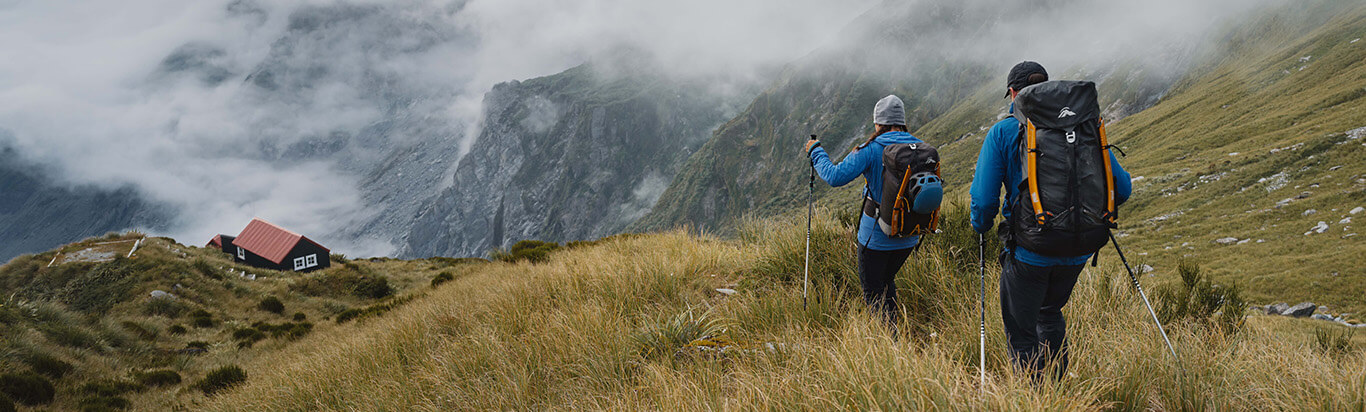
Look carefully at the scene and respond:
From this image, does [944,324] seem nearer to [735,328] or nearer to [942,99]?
[735,328]

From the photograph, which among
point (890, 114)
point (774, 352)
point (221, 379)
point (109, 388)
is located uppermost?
point (890, 114)

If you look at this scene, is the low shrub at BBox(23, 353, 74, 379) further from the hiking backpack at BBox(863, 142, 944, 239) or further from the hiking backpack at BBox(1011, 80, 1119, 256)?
the hiking backpack at BBox(1011, 80, 1119, 256)

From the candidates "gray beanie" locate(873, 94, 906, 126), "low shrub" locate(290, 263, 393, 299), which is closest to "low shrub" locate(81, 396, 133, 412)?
"gray beanie" locate(873, 94, 906, 126)

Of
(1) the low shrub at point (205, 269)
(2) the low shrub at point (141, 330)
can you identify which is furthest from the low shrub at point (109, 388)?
(1) the low shrub at point (205, 269)

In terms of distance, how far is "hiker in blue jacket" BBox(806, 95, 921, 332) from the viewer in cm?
396

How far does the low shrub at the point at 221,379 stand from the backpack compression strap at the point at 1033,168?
1257 cm

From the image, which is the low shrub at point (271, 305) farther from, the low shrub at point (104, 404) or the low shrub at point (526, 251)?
the low shrub at point (104, 404)

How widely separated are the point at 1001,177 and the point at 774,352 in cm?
Result: 178

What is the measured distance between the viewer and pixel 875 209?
3969 millimetres

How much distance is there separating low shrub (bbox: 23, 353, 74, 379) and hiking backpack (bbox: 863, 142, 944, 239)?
16.2 m

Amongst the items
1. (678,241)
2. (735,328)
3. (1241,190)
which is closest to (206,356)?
(678,241)

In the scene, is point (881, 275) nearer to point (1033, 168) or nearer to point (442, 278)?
point (1033, 168)

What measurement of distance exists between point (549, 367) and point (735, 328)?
1571 mm

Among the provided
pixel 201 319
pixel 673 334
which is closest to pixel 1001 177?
pixel 673 334
